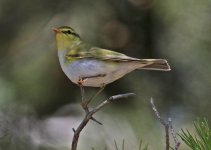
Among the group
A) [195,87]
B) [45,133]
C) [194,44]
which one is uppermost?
[194,44]

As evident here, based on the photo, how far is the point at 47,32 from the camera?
387 centimetres

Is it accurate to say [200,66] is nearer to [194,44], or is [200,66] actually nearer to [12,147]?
[194,44]

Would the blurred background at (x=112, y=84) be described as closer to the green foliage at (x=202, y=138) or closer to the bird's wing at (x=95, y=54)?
the bird's wing at (x=95, y=54)

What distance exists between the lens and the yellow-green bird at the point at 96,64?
6.66ft

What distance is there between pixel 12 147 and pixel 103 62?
1282 millimetres

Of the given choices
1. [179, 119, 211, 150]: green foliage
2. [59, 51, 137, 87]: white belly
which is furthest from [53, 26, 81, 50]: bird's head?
[179, 119, 211, 150]: green foliage

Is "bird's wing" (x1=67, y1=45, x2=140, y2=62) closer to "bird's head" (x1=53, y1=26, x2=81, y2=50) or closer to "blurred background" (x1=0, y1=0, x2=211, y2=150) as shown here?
"bird's head" (x1=53, y1=26, x2=81, y2=50)

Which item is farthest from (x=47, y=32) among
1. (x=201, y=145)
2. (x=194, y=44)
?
(x=201, y=145)

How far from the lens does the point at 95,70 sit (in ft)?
7.03

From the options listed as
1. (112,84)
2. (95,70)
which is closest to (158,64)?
(95,70)

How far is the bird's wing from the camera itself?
7.34ft

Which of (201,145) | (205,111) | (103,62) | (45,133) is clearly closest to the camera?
(201,145)

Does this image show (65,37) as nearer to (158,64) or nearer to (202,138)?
(158,64)

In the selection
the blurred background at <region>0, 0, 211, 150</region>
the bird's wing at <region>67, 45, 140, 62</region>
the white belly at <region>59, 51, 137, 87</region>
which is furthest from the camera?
the blurred background at <region>0, 0, 211, 150</region>
